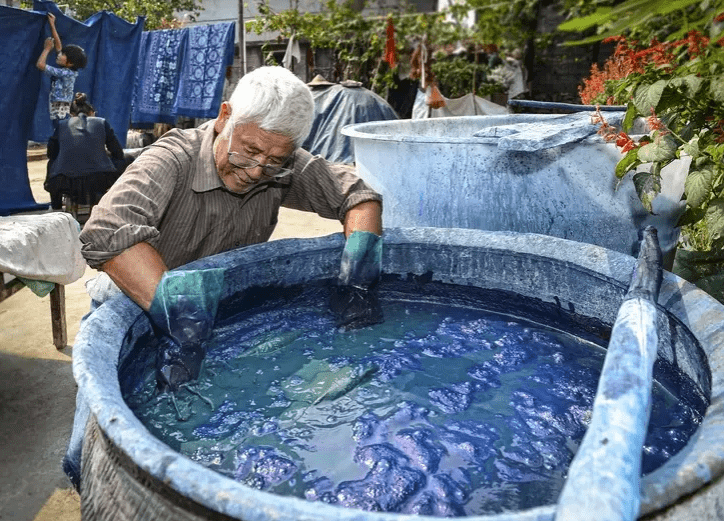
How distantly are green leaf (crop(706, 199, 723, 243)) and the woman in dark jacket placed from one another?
5465 mm

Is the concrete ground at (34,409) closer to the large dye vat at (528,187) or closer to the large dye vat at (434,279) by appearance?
the large dye vat at (434,279)

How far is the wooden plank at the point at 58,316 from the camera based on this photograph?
3191mm

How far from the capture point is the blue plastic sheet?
9055mm

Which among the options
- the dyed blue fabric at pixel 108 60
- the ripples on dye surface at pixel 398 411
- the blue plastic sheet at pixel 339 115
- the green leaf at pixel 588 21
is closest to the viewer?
the green leaf at pixel 588 21

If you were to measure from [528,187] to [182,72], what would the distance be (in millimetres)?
6516

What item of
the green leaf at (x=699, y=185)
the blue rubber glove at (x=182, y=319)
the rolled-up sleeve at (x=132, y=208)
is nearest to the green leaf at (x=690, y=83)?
the green leaf at (x=699, y=185)

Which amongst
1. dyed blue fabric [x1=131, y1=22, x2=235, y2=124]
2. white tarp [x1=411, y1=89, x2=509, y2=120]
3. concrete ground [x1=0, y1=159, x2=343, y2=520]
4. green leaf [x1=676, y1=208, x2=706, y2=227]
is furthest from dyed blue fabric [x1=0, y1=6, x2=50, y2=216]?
white tarp [x1=411, y1=89, x2=509, y2=120]

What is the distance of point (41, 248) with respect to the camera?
303cm

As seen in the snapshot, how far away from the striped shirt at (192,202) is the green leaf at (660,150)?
1.04m

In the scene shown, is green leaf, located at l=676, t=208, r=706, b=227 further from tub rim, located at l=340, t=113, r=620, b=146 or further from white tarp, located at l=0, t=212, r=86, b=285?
white tarp, located at l=0, t=212, r=86, b=285

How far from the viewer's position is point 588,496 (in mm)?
683

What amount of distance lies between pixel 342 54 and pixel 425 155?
847cm

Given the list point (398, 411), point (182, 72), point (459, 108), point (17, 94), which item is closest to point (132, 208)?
point (398, 411)

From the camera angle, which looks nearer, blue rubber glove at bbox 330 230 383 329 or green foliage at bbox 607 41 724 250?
green foliage at bbox 607 41 724 250
